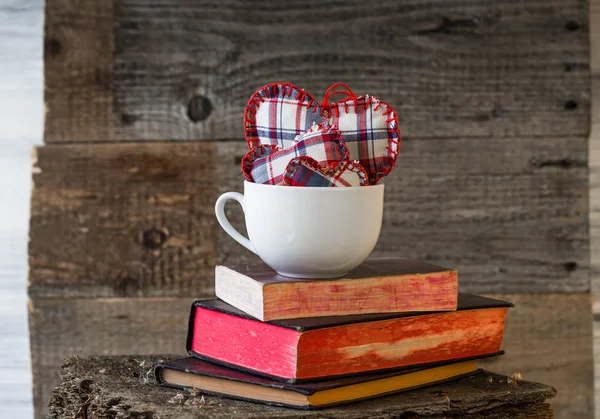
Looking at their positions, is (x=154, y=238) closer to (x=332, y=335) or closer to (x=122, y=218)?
(x=122, y=218)

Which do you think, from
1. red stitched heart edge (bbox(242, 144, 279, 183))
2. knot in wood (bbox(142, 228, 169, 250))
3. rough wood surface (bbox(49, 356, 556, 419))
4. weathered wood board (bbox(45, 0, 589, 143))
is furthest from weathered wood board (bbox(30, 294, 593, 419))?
red stitched heart edge (bbox(242, 144, 279, 183))

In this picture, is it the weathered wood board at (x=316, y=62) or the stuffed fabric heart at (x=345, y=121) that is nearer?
the stuffed fabric heart at (x=345, y=121)

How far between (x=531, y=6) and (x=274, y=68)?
18.5 inches

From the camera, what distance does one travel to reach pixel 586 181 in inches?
53.8

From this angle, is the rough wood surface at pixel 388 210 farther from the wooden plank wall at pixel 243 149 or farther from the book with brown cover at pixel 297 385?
the book with brown cover at pixel 297 385

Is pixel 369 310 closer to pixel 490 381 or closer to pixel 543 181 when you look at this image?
pixel 490 381

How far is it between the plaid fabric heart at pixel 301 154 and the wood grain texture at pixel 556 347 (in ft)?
2.52

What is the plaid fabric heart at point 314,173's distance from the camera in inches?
27.5

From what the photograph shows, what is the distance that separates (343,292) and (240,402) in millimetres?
144

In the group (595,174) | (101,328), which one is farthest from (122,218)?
(595,174)

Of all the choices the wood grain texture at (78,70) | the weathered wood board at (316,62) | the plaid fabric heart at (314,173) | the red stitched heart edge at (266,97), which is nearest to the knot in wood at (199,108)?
the weathered wood board at (316,62)

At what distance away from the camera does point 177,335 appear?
4.56 ft

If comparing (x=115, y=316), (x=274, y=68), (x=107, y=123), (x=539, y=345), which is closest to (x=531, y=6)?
(x=274, y=68)

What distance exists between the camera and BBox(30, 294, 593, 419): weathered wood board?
1.38 metres
